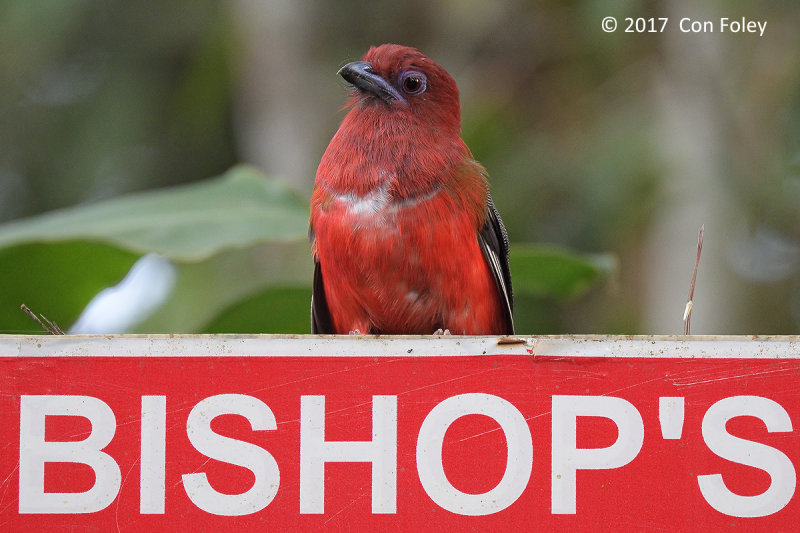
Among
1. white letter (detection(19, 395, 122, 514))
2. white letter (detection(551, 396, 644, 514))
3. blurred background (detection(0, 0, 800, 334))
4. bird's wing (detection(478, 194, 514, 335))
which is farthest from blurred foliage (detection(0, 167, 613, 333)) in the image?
white letter (detection(551, 396, 644, 514))

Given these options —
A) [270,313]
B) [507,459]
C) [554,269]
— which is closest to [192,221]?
[270,313]

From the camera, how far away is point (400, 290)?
2.56 meters

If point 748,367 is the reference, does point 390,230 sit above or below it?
above

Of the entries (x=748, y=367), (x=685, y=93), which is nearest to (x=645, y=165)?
(x=685, y=93)

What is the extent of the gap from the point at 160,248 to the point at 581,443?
4.75ft

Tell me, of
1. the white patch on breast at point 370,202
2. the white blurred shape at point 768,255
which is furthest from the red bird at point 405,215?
the white blurred shape at point 768,255

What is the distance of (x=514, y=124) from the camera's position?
5941 millimetres

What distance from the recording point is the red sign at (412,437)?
1.67 metres

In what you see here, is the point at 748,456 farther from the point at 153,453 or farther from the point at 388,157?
the point at 388,157

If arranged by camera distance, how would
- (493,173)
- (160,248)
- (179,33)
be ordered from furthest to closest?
(179,33) → (493,173) → (160,248)

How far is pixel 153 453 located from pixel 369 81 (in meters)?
1.29

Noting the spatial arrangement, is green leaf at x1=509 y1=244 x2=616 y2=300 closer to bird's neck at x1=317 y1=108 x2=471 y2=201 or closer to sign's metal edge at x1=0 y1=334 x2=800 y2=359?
bird's neck at x1=317 y1=108 x2=471 y2=201

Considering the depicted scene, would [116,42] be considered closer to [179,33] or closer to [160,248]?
[179,33]

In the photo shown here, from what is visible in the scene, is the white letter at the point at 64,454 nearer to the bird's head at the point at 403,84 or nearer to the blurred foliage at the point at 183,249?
the blurred foliage at the point at 183,249
